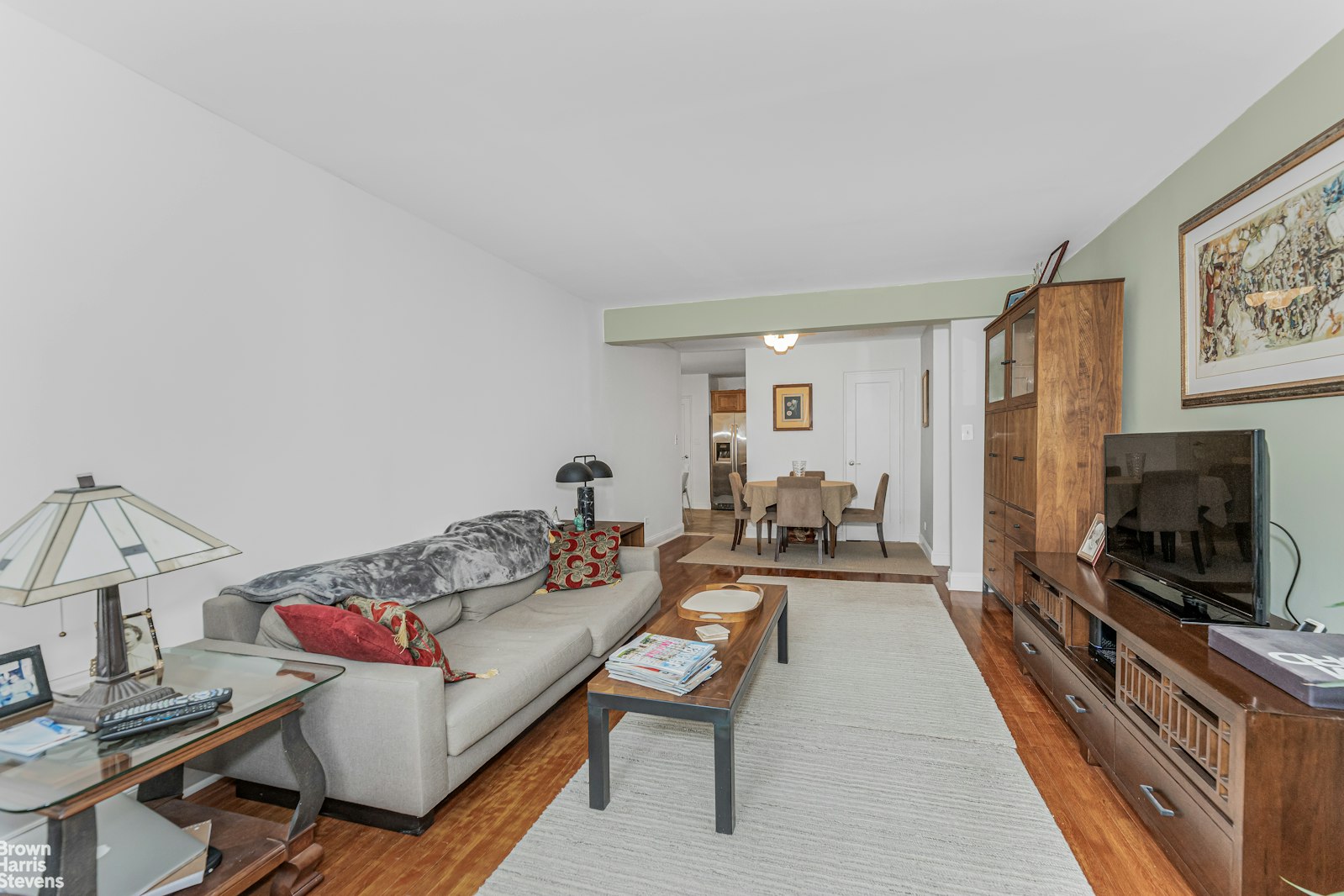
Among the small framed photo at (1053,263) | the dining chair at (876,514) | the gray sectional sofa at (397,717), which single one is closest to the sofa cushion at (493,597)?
the gray sectional sofa at (397,717)

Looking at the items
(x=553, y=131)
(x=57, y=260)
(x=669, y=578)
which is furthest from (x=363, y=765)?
(x=669, y=578)

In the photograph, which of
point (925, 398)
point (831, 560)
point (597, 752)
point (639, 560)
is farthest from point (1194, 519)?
point (925, 398)

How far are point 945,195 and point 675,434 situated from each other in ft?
15.6

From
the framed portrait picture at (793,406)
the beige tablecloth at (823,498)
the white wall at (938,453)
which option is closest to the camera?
the white wall at (938,453)

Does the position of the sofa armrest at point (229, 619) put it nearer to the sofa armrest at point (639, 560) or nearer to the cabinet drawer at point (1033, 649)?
the sofa armrest at point (639, 560)

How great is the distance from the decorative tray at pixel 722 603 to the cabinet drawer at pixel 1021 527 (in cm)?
158

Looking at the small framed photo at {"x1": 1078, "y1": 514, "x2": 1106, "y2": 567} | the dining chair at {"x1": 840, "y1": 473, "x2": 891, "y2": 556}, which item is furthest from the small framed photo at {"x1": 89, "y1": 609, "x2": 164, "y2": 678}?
the dining chair at {"x1": 840, "y1": 473, "x2": 891, "y2": 556}

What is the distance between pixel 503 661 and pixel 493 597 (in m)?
0.80

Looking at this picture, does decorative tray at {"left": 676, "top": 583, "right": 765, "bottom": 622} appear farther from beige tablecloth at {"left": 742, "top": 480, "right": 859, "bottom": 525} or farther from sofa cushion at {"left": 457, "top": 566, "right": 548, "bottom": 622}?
beige tablecloth at {"left": 742, "top": 480, "right": 859, "bottom": 525}

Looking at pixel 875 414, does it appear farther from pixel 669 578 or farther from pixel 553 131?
pixel 553 131

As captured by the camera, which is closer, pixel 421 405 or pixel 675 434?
pixel 421 405

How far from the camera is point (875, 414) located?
6848mm

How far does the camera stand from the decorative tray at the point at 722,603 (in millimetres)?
2643

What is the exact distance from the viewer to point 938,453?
5.15 metres
